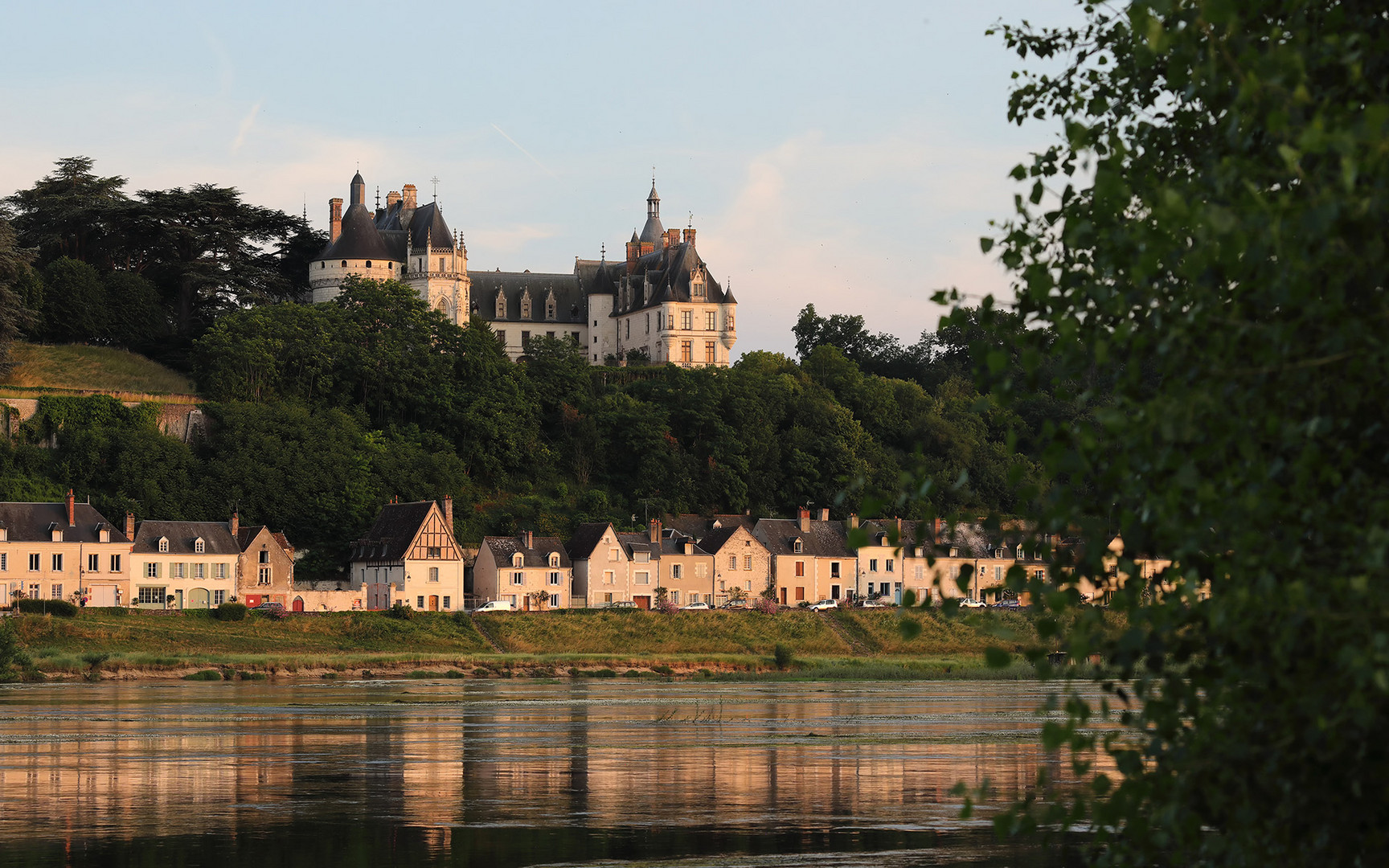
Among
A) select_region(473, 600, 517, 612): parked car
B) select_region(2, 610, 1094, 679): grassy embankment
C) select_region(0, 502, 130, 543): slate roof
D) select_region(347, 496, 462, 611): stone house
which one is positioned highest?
select_region(0, 502, 130, 543): slate roof

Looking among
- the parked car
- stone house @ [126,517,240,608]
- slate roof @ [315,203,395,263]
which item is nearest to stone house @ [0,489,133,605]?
stone house @ [126,517,240,608]

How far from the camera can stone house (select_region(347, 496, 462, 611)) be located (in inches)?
3007

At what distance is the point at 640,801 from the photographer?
2086 cm

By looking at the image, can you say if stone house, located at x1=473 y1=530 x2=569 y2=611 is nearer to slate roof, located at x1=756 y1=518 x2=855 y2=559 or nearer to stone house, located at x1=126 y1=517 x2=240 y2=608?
slate roof, located at x1=756 y1=518 x2=855 y2=559

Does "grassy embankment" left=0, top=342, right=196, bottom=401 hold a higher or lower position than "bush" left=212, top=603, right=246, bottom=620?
higher

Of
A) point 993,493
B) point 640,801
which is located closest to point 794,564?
point 993,493

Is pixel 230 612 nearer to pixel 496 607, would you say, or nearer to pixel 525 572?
pixel 496 607

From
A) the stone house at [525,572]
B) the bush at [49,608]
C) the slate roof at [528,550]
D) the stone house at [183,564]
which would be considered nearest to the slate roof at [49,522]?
the stone house at [183,564]

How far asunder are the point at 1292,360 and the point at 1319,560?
0.81 m

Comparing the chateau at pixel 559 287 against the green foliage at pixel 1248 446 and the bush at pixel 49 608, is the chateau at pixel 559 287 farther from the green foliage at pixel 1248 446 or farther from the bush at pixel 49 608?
the green foliage at pixel 1248 446

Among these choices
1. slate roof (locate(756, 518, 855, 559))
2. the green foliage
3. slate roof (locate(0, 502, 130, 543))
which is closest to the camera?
the green foliage

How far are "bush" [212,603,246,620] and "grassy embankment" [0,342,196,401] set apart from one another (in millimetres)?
27052

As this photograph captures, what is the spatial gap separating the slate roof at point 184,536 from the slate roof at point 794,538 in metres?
28.3

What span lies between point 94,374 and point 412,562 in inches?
1158
